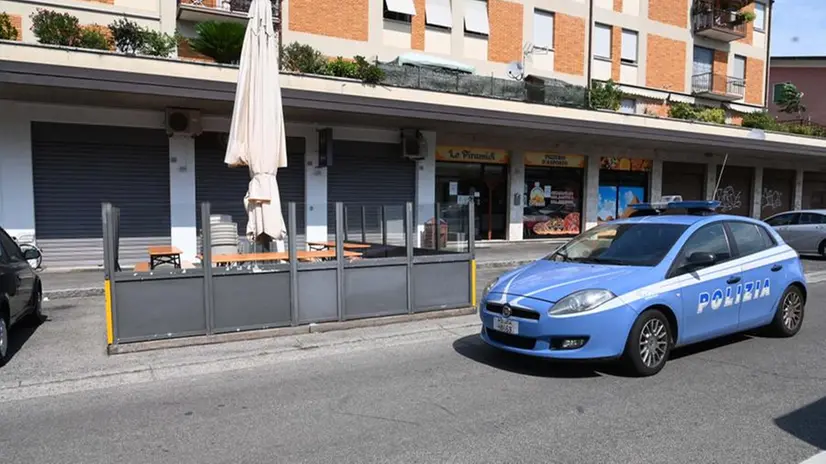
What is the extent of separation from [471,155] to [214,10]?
912cm

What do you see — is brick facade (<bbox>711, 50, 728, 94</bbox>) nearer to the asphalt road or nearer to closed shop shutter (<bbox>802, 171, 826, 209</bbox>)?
closed shop shutter (<bbox>802, 171, 826, 209</bbox>)

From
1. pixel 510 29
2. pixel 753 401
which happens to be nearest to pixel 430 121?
pixel 510 29

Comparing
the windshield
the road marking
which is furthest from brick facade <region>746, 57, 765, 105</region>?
the road marking

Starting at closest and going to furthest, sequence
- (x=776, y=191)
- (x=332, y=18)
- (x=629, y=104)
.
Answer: (x=332, y=18)
(x=629, y=104)
(x=776, y=191)

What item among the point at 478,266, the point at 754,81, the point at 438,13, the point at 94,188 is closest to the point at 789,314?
the point at 478,266

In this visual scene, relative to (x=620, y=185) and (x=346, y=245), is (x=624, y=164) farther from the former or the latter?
(x=346, y=245)

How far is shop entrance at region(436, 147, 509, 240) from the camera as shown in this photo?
19406 mm

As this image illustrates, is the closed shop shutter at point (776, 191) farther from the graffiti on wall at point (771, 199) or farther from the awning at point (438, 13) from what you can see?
the awning at point (438, 13)

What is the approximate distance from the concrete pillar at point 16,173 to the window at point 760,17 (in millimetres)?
32590

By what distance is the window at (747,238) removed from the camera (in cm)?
668

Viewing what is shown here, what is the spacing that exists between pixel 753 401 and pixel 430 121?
41.3 feet

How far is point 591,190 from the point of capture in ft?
73.8

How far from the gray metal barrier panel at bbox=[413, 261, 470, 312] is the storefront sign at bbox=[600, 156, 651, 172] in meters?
15.8

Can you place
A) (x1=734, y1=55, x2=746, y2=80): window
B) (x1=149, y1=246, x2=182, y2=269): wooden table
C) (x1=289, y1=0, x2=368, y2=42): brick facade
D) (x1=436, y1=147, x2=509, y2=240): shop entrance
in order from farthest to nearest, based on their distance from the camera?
(x1=734, y1=55, x2=746, y2=80): window
(x1=436, y1=147, x2=509, y2=240): shop entrance
(x1=289, y1=0, x2=368, y2=42): brick facade
(x1=149, y1=246, x2=182, y2=269): wooden table
